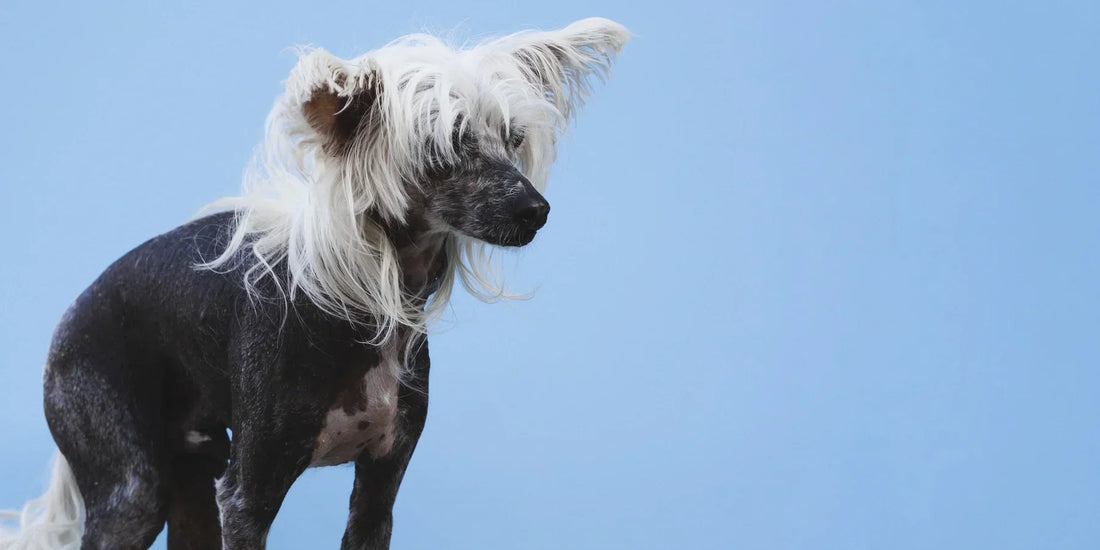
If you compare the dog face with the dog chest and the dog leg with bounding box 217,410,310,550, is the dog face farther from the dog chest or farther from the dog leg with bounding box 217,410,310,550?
the dog leg with bounding box 217,410,310,550

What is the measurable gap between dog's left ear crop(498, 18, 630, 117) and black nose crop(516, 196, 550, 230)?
13.9 inches

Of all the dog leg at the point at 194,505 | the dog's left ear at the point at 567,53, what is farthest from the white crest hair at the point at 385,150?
the dog leg at the point at 194,505

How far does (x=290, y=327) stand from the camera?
10.4 ft

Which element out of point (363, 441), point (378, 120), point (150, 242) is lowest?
point (363, 441)

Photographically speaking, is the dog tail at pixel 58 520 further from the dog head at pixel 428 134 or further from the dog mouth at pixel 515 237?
the dog mouth at pixel 515 237

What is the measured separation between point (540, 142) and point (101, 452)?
3.85ft

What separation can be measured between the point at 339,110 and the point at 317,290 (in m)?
0.38

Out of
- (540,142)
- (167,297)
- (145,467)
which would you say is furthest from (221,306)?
(540,142)

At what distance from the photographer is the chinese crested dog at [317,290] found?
308 centimetres

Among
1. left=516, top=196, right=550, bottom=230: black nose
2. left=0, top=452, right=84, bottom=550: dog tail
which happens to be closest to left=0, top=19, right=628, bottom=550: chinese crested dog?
left=516, top=196, right=550, bottom=230: black nose

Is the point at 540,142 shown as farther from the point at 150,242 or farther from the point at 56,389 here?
the point at 56,389

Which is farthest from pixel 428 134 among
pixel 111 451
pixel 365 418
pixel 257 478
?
pixel 111 451

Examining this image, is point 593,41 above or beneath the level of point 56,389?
above

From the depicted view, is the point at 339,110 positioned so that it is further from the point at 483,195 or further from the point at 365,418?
the point at 365,418
